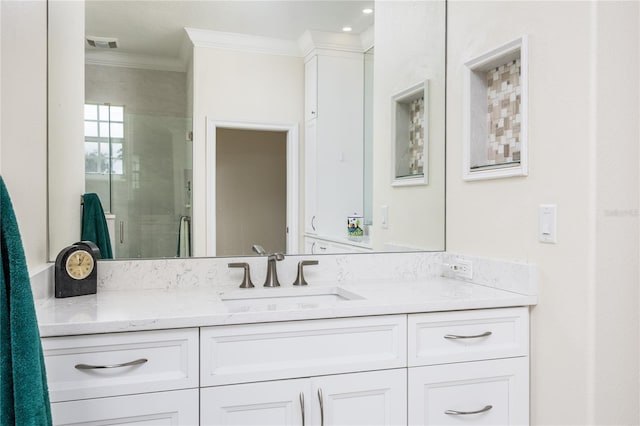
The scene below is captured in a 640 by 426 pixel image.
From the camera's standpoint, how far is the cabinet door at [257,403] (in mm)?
1404

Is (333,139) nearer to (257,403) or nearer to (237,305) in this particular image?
(237,305)

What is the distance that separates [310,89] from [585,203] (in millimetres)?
1122

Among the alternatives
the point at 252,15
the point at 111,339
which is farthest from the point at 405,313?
the point at 252,15

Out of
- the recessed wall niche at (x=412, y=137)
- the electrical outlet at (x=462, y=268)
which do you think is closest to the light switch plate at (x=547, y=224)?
the electrical outlet at (x=462, y=268)

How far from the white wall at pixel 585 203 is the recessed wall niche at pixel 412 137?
597 millimetres

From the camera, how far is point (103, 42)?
71.5 inches

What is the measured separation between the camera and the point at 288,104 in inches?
79.0

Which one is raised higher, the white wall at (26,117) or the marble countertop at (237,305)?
the white wall at (26,117)

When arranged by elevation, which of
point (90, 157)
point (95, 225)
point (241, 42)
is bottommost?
point (95, 225)

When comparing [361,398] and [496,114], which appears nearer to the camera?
[361,398]

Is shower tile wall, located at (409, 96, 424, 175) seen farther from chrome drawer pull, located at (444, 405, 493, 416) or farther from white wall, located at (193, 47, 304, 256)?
chrome drawer pull, located at (444, 405, 493, 416)

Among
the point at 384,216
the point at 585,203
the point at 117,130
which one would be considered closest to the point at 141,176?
the point at 117,130

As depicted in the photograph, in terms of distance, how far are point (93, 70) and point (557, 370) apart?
1.92 m

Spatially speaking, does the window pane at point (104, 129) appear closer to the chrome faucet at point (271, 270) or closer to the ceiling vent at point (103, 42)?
the ceiling vent at point (103, 42)
